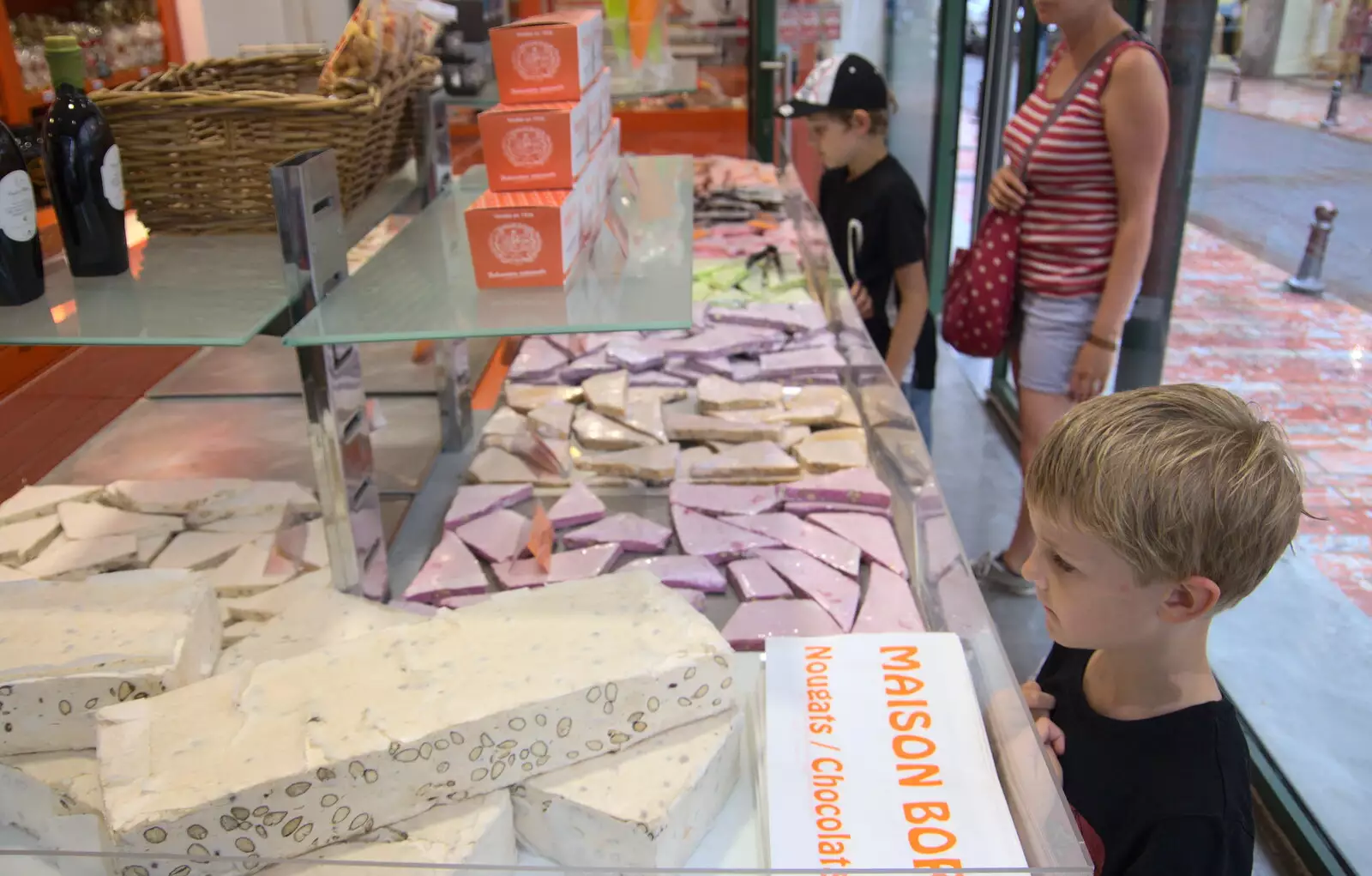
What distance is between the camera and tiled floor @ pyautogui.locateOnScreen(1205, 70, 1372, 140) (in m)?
2.36

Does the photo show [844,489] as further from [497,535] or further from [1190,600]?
[1190,600]

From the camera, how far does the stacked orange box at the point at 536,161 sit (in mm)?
1434

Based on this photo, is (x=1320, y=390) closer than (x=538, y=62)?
No

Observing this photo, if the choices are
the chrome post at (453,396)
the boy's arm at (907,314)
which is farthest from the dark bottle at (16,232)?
the boy's arm at (907,314)

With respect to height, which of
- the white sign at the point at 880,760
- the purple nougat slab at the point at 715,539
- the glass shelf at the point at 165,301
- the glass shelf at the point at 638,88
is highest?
the glass shelf at the point at 638,88

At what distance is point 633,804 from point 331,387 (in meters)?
0.74

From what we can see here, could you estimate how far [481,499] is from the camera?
6.88ft

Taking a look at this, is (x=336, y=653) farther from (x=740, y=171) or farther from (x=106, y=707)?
(x=740, y=171)

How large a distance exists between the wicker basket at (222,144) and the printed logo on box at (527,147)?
11.1 inches

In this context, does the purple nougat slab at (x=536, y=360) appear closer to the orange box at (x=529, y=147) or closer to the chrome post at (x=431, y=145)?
the chrome post at (x=431, y=145)

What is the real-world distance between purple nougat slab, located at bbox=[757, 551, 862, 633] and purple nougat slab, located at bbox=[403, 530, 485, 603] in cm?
50

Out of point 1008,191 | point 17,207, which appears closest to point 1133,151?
point 1008,191

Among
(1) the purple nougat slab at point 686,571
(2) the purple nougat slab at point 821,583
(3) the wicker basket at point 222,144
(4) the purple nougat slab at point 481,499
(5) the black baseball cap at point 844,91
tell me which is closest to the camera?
(3) the wicker basket at point 222,144

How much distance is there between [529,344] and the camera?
9.59ft
